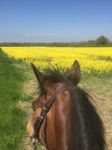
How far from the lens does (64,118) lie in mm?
2619

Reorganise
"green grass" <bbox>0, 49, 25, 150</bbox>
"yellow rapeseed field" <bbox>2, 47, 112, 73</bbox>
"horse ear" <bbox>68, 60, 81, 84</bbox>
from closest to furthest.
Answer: "horse ear" <bbox>68, 60, 81, 84</bbox>, "green grass" <bbox>0, 49, 25, 150</bbox>, "yellow rapeseed field" <bbox>2, 47, 112, 73</bbox>

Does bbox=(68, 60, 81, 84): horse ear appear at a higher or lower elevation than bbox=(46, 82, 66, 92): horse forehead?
higher

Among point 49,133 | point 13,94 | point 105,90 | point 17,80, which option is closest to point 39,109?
point 49,133

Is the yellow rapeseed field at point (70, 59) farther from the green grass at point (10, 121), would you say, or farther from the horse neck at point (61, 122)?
the horse neck at point (61, 122)

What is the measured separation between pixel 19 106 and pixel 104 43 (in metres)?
87.8

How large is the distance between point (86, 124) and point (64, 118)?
0.14 meters

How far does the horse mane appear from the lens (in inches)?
99.6

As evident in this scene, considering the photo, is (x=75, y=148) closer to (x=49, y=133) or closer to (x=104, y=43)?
(x=49, y=133)

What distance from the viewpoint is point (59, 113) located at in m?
2.64

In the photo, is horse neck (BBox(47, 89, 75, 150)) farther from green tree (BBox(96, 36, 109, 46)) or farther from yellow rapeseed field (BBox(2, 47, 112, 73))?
green tree (BBox(96, 36, 109, 46))

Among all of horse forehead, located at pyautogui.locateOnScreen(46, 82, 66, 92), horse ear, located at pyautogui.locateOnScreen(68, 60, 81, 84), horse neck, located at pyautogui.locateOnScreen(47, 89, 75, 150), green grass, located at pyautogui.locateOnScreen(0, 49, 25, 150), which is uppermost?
horse ear, located at pyautogui.locateOnScreen(68, 60, 81, 84)

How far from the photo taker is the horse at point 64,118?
2.56 metres

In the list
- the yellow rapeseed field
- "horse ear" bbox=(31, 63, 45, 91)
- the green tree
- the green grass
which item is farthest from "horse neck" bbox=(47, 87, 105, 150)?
the green tree

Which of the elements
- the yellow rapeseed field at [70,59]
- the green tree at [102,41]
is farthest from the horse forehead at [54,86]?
the green tree at [102,41]
